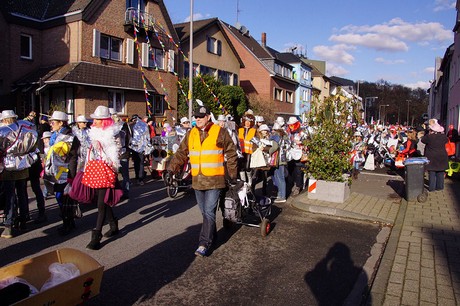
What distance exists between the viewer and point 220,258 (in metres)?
5.20

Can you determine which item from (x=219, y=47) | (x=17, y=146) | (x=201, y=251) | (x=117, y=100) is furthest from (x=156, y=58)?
(x=201, y=251)

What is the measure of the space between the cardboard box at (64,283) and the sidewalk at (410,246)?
2.63 metres

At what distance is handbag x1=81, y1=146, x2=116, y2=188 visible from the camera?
531 cm

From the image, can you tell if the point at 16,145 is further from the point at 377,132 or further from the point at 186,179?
the point at 377,132

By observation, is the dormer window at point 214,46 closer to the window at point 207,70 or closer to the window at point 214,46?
the window at point 214,46

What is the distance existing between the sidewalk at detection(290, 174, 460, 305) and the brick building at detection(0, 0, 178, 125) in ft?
50.9

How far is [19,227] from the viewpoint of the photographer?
20.6 ft

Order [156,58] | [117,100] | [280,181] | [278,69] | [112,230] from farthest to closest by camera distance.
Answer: [278,69] → [156,58] → [117,100] → [280,181] → [112,230]

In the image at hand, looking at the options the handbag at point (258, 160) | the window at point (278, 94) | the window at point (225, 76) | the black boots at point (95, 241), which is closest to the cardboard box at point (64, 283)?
the black boots at point (95, 241)

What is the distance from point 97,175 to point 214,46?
2845 centimetres

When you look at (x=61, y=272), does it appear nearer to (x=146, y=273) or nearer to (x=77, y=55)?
(x=146, y=273)

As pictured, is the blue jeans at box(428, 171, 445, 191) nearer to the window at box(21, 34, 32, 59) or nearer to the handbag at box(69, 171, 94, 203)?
the handbag at box(69, 171, 94, 203)

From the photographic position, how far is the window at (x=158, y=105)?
25645 mm

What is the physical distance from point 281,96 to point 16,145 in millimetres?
39735
